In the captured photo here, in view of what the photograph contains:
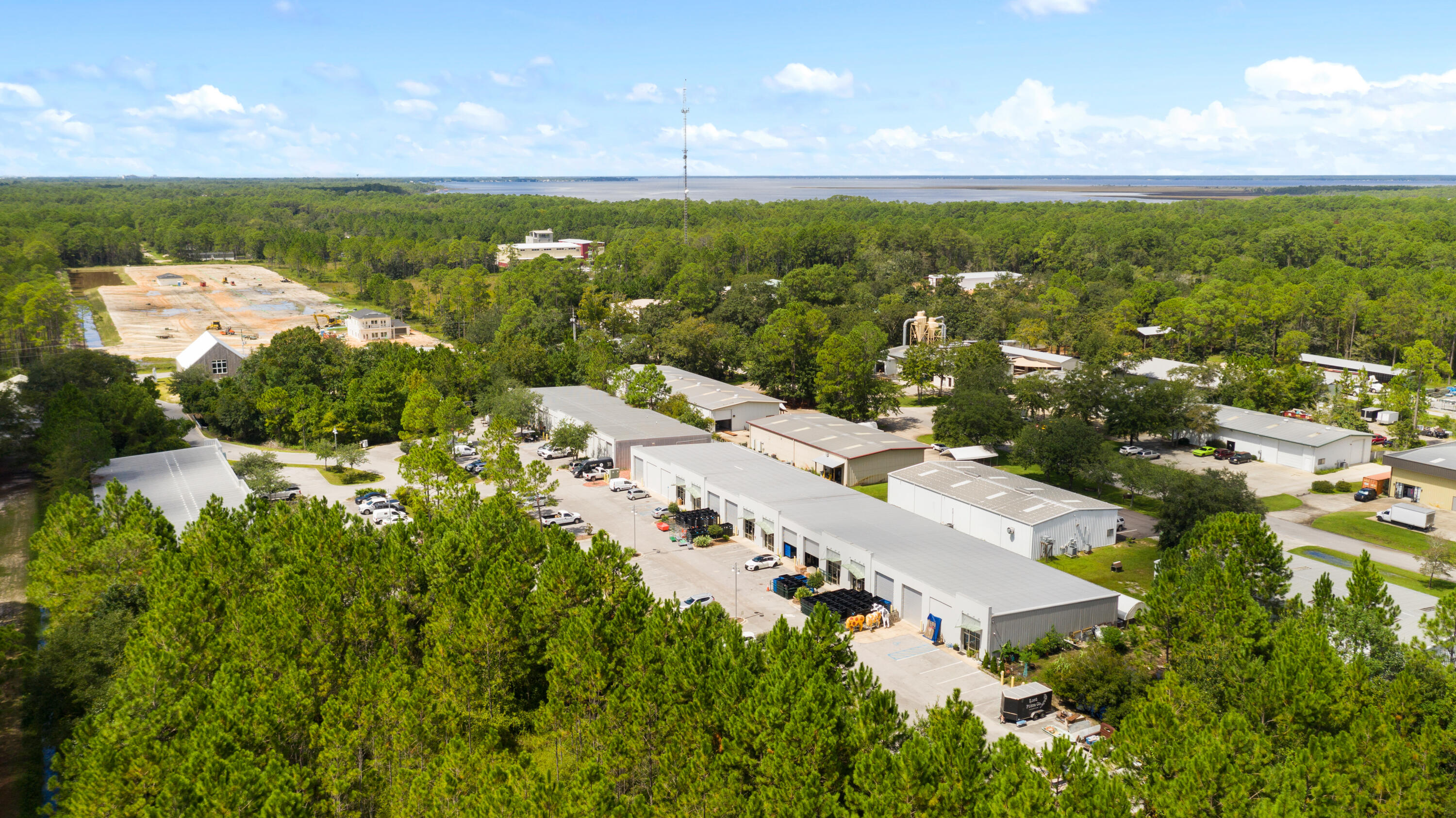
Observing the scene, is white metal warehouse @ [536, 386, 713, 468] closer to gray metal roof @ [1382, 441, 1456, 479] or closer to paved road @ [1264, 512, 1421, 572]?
paved road @ [1264, 512, 1421, 572]

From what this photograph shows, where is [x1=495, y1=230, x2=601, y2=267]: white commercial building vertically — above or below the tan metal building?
above

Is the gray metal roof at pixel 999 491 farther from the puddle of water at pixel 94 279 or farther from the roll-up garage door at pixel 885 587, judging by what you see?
the puddle of water at pixel 94 279

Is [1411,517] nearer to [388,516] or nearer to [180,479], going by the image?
[388,516]

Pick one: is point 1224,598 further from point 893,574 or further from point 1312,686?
point 893,574

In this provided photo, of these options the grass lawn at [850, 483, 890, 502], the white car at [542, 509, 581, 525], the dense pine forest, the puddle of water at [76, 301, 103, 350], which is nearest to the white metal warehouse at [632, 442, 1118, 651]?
the dense pine forest

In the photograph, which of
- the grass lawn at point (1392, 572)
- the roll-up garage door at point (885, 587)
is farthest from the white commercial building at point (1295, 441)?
the roll-up garage door at point (885, 587)

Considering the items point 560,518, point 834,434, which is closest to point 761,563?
point 560,518

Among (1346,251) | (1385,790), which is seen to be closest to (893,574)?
(1385,790)
